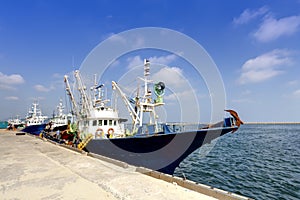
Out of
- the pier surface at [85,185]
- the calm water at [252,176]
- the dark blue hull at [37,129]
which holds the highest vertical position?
the dark blue hull at [37,129]

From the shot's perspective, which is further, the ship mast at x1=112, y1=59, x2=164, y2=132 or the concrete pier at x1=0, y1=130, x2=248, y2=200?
the ship mast at x1=112, y1=59, x2=164, y2=132

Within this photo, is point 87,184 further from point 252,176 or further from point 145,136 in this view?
point 252,176

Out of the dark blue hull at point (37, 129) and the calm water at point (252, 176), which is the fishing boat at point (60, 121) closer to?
the dark blue hull at point (37, 129)

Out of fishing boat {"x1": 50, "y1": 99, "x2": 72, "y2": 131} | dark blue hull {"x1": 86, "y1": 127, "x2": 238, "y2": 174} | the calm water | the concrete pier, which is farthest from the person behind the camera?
fishing boat {"x1": 50, "y1": 99, "x2": 72, "y2": 131}

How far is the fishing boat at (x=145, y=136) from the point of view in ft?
40.7

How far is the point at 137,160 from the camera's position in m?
13.4

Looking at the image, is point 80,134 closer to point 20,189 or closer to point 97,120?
point 97,120

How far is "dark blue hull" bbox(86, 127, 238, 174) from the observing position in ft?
40.1

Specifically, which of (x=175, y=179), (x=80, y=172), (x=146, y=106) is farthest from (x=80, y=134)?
(x=175, y=179)

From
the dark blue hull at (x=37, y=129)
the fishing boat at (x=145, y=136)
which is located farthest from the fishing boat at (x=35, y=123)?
the fishing boat at (x=145, y=136)

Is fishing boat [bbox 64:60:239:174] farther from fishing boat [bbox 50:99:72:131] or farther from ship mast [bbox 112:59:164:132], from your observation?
fishing boat [bbox 50:99:72:131]

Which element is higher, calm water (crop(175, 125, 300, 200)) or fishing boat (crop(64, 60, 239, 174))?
fishing boat (crop(64, 60, 239, 174))

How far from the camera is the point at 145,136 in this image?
12.5m

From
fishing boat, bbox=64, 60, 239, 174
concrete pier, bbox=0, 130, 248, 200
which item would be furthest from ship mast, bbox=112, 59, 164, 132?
concrete pier, bbox=0, 130, 248, 200
